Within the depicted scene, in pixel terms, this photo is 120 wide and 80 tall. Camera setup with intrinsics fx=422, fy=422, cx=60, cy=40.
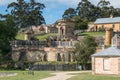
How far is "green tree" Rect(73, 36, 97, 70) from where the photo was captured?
2625 inches

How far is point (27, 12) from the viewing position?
143 meters

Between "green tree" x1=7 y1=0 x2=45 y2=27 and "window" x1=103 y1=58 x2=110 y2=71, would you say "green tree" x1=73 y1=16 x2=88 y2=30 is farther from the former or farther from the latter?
"window" x1=103 y1=58 x2=110 y2=71

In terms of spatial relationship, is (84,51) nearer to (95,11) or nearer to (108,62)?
(108,62)

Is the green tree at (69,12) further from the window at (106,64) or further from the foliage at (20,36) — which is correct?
the window at (106,64)

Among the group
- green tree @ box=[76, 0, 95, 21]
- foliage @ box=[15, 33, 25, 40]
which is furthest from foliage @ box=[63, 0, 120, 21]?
foliage @ box=[15, 33, 25, 40]

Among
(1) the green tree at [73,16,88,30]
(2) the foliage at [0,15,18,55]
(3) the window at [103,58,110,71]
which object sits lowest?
(3) the window at [103,58,110,71]

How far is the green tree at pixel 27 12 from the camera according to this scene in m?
137

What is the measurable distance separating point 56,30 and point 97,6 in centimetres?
3832

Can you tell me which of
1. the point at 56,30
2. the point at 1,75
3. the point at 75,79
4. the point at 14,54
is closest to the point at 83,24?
the point at 56,30

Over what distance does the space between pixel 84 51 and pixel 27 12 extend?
78195mm

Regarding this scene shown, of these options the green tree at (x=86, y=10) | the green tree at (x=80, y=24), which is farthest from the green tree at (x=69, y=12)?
the green tree at (x=80, y=24)

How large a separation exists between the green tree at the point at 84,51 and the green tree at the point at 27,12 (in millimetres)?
67061

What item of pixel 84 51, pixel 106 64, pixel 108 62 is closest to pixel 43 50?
pixel 84 51

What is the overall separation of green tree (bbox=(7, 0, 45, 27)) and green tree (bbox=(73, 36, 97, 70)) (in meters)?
67.1
